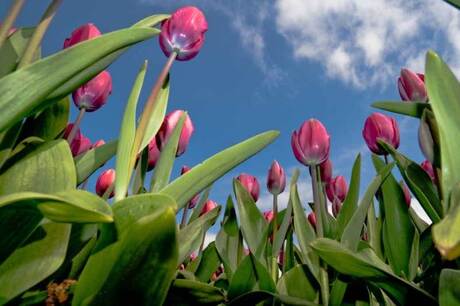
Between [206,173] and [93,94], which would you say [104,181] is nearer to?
[93,94]

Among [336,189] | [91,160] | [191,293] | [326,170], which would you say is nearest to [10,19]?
[91,160]

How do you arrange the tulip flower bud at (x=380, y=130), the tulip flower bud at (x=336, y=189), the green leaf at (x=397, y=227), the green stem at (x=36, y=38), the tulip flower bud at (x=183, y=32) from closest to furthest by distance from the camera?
the green stem at (x=36, y=38) < the green leaf at (x=397, y=227) < the tulip flower bud at (x=183, y=32) < the tulip flower bud at (x=380, y=130) < the tulip flower bud at (x=336, y=189)

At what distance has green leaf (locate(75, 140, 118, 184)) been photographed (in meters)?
1.01

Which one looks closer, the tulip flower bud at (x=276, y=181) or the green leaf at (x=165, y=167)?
the green leaf at (x=165, y=167)

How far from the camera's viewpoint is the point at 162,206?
2.10ft

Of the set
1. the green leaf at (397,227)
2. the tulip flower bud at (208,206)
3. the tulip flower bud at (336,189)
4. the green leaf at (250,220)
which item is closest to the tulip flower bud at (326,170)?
the tulip flower bud at (336,189)

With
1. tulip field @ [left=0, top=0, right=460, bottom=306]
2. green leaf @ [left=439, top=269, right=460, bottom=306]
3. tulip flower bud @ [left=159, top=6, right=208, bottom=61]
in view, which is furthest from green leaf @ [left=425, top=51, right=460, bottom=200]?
tulip flower bud @ [left=159, top=6, right=208, bottom=61]

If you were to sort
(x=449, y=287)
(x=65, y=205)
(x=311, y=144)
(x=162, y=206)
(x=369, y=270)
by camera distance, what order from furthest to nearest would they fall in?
(x=311, y=144) < (x=369, y=270) < (x=449, y=287) < (x=162, y=206) < (x=65, y=205)

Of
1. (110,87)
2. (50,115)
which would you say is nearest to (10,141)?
(50,115)

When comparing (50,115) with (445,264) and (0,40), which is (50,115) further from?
(445,264)

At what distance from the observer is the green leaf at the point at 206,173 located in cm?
89

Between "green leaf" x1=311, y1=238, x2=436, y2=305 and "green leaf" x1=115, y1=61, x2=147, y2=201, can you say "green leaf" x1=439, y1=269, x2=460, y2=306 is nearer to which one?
"green leaf" x1=311, y1=238, x2=436, y2=305

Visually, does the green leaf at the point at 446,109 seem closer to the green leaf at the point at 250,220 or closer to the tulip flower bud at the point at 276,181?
the green leaf at the point at 250,220

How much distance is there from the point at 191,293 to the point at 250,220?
0.42 meters
